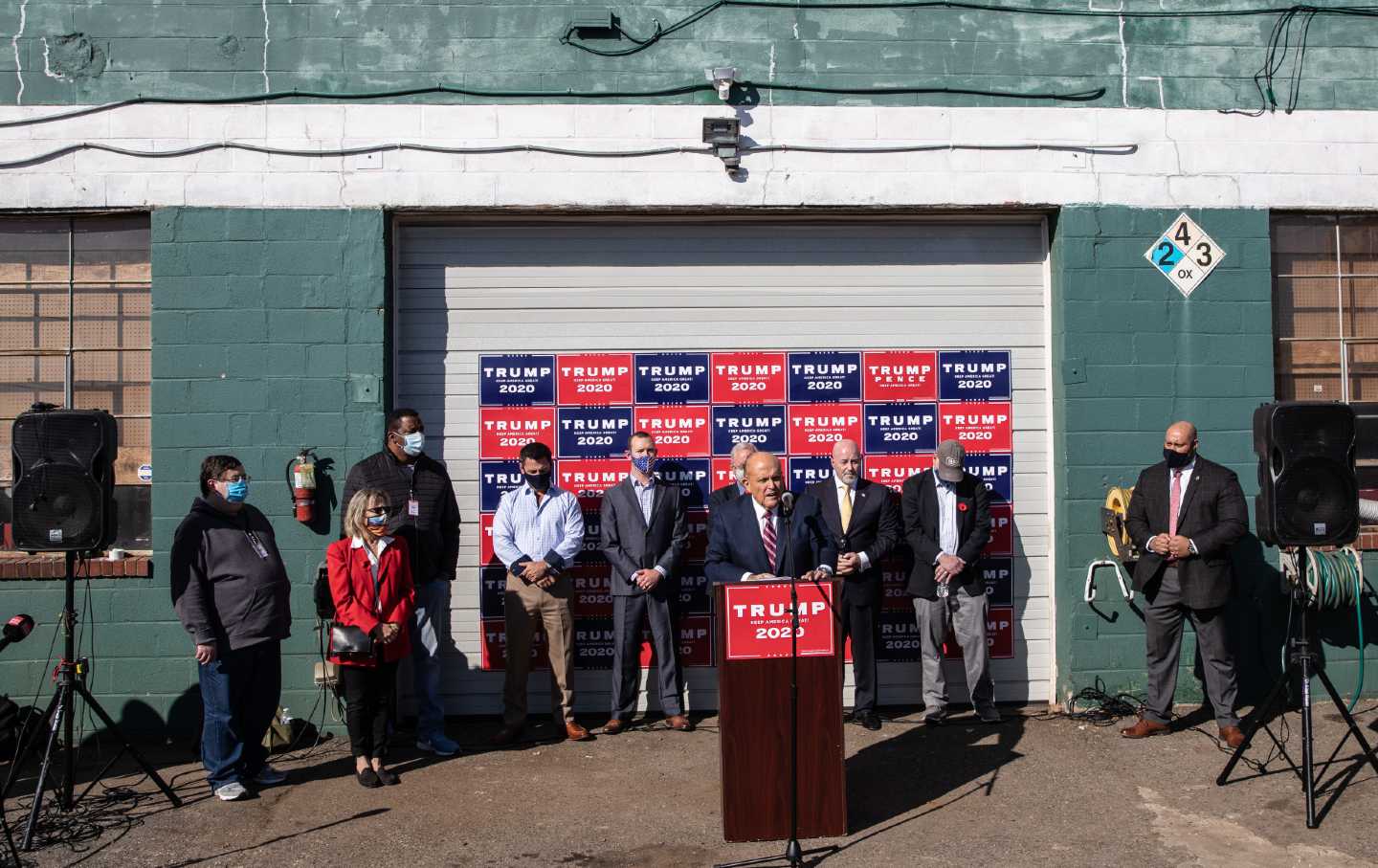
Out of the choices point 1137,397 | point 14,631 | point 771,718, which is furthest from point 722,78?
point 14,631

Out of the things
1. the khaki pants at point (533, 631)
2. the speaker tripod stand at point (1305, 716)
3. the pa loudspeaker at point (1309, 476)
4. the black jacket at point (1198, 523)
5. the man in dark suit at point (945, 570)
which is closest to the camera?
the speaker tripod stand at point (1305, 716)

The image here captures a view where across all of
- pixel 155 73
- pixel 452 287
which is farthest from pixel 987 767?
pixel 155 73

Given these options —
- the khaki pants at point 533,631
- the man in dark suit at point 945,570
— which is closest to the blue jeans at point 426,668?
the khaki pants at point 533,631

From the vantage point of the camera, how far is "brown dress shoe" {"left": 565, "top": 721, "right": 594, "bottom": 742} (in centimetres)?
848

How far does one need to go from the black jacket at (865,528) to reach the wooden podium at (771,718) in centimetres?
232

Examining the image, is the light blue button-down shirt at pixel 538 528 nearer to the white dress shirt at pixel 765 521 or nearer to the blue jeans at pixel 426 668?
the blue jeans at pixel 426 668

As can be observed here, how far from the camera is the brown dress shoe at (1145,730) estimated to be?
27.1ft

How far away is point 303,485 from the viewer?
28.2ft

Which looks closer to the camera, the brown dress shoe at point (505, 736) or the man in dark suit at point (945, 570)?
the brown dress shoe at point (505, 736)

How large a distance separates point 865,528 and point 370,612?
3.46 metres

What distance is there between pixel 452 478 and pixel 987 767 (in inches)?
168

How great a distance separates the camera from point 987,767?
7676mm

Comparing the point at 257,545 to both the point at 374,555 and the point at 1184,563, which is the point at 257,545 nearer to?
the point at 374,555

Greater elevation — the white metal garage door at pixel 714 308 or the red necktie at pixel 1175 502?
the white metal garage door at pixel 714 308
